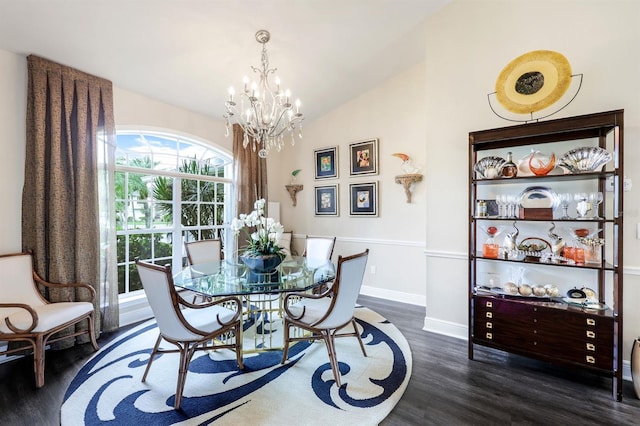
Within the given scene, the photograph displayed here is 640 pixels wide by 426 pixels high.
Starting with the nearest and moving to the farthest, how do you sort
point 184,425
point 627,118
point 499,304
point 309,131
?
1. point 184,425
2. point 627,118
3. point 499,304
4. point 309,131

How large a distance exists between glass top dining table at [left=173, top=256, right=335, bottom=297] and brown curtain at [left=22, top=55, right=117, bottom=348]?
1103 mm

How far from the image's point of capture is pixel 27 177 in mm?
2535

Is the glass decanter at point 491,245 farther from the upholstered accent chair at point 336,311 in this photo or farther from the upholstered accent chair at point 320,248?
the upholstered accent chair at point 320,248

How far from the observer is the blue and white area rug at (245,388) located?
68.8 inches

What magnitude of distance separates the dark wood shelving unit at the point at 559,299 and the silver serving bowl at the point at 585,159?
5 centimetres

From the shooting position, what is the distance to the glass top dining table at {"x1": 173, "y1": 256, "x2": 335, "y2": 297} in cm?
211

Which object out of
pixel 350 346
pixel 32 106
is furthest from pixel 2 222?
pixel 350 346

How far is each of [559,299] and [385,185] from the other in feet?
7.80

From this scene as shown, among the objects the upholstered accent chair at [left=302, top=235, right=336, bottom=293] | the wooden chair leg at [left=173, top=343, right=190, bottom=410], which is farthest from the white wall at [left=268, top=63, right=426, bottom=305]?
the wooden chair leg at [left=173, top=343, right=190, bottom=410]

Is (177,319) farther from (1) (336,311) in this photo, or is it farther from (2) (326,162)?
(2) (326,162)

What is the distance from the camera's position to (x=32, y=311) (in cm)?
211

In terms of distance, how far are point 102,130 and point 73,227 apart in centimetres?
106

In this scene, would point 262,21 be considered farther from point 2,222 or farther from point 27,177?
point 2,222

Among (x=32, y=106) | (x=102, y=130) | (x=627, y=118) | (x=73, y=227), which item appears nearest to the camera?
(x=627, y=118)
